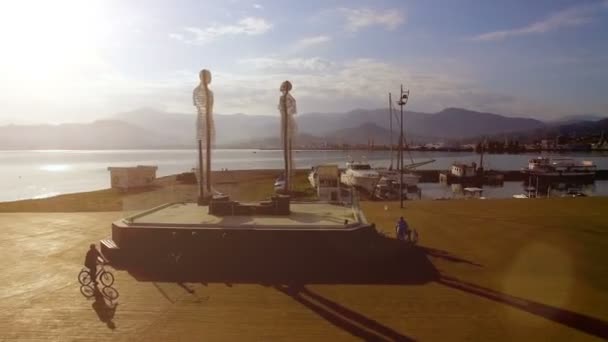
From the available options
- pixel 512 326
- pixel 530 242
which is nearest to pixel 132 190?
pixel 530 242

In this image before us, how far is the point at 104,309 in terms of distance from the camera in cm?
1196

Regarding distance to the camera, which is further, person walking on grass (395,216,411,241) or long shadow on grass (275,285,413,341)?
person walking on grass (395,216,411,241)

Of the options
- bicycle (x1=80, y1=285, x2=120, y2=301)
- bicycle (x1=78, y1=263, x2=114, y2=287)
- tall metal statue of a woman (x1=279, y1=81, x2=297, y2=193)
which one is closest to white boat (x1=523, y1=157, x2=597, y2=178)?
tall metal statue of a woman (x1=279, y1=81, x2=297, y2=193)

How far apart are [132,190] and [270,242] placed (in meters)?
31.8

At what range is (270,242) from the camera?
623 inches

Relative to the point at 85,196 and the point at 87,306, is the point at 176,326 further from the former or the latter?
the point at 85,196

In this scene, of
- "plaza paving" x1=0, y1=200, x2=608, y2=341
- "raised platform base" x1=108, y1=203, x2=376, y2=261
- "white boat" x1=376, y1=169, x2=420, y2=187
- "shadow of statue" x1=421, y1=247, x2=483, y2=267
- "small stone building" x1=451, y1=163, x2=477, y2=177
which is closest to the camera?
"plaza paving" x1=0, y1=200, x2=608, y2=341

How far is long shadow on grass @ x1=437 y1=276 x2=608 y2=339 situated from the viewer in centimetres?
1078

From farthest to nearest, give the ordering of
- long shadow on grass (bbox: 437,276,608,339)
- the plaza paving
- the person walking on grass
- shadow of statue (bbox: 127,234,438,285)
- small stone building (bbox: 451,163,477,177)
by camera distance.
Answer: small stone building (bbox: 451,163,477,177) < the person walking on grass < shadow of statue (bbox: 127,234,438,285) < long shadow on grass (bbox: 437,276,608,339) < the plaza paving

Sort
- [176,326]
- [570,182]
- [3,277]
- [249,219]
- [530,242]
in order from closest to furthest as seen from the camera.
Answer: [176,326]
[3,277]
[249,219]
[530,242]
[570,182]

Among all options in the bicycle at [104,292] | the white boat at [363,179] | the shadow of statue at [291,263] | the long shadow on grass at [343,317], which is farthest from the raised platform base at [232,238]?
the white boat at [363,179]

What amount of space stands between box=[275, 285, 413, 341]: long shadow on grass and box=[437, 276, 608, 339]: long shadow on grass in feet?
12.8

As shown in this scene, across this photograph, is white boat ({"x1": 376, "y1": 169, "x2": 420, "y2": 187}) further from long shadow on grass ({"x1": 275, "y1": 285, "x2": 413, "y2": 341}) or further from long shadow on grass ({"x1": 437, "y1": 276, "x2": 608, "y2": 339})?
long shadow on grass ({"x1": 275, "y1": 285, "x2": 413, "y2": 341})

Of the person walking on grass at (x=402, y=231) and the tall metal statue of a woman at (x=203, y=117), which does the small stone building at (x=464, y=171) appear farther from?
the tall metal statue of a woman at (x=203, y=117)
